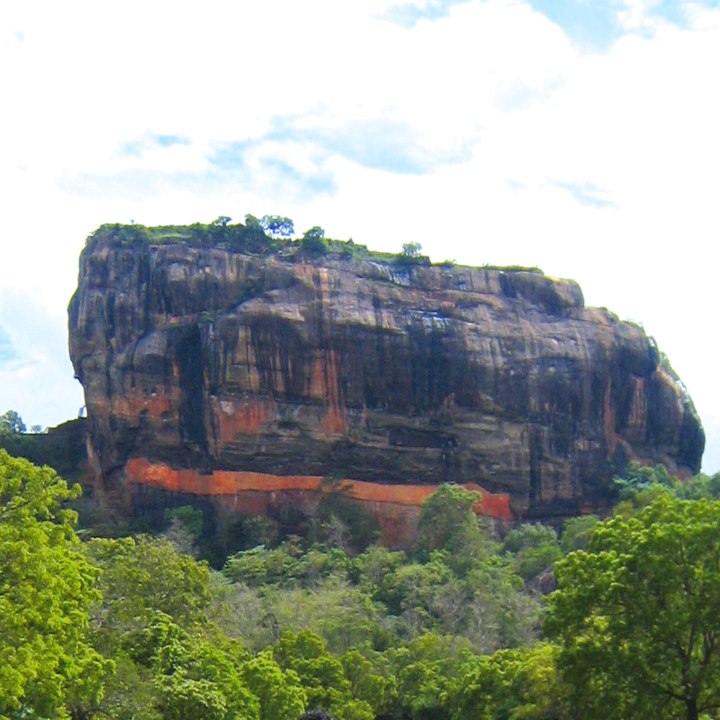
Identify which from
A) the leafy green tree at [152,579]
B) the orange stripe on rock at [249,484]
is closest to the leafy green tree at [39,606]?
the leafy green tree at [152,579]

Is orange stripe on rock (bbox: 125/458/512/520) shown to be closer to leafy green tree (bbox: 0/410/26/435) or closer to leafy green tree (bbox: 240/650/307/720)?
leafy green tree (bbox: 0/410/26/435)

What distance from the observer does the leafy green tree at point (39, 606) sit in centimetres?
1420

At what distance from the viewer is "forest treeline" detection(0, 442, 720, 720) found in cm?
1568

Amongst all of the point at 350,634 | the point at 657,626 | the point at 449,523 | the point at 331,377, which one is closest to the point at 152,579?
the point at 350,634

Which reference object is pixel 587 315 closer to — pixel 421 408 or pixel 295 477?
Result: pixel 421 408

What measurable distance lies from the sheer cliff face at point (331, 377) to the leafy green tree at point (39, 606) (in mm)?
29493

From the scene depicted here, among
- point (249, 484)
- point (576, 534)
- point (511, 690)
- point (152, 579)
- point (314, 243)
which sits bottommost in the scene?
point (511, 690)

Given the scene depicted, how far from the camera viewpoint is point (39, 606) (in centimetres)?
1464

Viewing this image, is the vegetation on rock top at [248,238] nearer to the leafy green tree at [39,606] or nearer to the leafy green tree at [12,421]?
the leafy green tree at [12,421]

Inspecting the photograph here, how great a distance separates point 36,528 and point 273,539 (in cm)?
3069

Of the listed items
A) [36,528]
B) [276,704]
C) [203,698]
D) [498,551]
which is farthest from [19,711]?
[498,551]

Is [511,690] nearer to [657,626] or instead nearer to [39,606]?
[657,626]

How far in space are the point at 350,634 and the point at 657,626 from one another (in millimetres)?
14257

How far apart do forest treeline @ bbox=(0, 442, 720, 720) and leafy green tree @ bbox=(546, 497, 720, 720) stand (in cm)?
2
